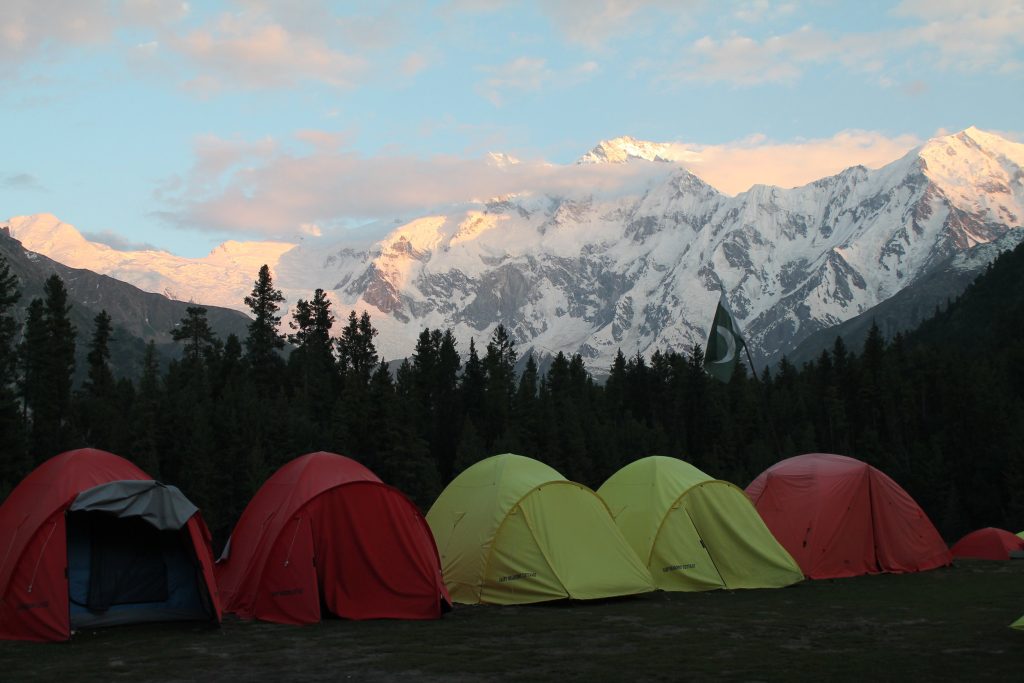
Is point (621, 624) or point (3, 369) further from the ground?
point (3, 369)

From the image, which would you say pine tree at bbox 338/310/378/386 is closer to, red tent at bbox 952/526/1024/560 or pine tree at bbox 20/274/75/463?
pine tree at bbox 20/274/75/463

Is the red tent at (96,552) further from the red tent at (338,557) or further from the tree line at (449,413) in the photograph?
the tree line at (449,413)

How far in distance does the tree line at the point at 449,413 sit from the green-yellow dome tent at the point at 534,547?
35519mm

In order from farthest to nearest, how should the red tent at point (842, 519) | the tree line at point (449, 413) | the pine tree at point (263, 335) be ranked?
1. the pine tree at point (263, 335)
2. the tree line at point (449, 413)
3. the red tent at point (842, 519)

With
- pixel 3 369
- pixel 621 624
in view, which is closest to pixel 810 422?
pixel 3 369

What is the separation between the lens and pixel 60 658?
14672mm

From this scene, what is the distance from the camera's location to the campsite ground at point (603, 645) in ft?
44.1

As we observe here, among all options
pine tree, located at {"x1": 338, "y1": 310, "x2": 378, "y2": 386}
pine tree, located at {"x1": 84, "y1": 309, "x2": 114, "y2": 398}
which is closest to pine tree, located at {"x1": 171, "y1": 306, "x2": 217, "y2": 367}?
pine tree, located at {"x1": 84, "y1": 309, "x2": 114, "y2": 398}

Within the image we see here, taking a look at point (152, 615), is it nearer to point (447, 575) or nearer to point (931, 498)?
point (447, 575)

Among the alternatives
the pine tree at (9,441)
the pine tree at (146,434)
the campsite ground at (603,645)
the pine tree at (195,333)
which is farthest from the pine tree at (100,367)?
the campsite ground at (603,645)

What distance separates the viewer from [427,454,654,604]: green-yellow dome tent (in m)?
20.5

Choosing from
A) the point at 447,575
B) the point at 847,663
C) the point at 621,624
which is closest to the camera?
the point at 847,663

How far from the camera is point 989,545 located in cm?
3231

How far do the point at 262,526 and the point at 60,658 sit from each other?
545cm
